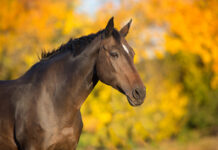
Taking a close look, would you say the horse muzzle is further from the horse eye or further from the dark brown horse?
the horse eye

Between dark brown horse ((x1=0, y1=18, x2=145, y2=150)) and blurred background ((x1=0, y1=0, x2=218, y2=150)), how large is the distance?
8.55 metres

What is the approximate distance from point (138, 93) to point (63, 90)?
98 centimetres

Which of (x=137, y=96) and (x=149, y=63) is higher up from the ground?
(x=149, y=63)

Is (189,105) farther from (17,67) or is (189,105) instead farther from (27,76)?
(27,76)

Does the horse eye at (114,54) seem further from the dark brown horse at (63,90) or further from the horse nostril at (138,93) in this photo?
the horse nostril at (138,93)

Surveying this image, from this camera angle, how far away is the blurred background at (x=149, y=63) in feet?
42.9

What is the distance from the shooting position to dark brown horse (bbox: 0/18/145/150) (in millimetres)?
3787

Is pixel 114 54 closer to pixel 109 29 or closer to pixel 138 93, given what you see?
pixel 109 29

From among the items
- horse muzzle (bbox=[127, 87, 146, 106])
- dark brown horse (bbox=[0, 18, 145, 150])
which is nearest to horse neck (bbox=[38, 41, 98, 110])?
dark brown horse (bbox=[0, 18, 145, 150])

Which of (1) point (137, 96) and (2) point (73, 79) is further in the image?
(2) point (73, 79)

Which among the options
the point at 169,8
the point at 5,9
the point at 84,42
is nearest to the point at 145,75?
the point at 169,8

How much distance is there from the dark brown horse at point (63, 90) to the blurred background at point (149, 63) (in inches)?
337

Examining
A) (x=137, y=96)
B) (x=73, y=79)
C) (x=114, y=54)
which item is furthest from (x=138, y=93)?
(x=73, y=79)

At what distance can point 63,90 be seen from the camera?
160 inches
